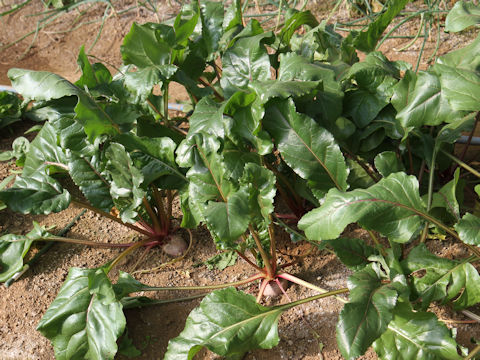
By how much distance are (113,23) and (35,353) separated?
3056 mm

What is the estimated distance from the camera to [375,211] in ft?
4.34

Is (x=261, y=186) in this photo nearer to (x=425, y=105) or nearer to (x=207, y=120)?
(x=207, y=120)

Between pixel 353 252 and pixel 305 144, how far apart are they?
14.4 inches

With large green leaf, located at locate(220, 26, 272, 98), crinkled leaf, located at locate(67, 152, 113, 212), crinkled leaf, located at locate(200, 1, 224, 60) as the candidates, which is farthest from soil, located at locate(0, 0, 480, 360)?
crinkled leaf, located at locate(200, 1, 224, 60)

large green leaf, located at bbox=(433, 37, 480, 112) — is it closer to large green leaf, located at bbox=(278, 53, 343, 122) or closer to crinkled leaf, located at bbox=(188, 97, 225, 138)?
large green leaf, located at bbox=(278, 53, 343, 122)

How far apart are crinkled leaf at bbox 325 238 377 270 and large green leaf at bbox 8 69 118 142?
0.85m

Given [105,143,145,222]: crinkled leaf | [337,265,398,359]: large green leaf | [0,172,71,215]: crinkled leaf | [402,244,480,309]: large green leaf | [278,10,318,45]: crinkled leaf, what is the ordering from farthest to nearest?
[278,10,318,45]: crinkled leaf, [0,172,71,215]: crinkled leaf, [105,143,145,222]: crinkled leaf, [402,244,480,309]: large green leaf, [337,265,398,359]: large green leaf

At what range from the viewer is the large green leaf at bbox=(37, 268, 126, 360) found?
1492 millimetres

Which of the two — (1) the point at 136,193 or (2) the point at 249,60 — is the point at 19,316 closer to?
(1) the point at 136,193

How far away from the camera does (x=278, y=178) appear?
1833 mm

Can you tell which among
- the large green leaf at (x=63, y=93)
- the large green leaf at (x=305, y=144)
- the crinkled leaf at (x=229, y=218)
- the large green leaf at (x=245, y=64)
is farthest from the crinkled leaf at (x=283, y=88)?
the large green leaf at (x=63, y=93)

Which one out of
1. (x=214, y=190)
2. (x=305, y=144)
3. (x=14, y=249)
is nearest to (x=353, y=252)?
(x=305, y=144)

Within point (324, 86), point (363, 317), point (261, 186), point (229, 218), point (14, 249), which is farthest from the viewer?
point (14, 249)

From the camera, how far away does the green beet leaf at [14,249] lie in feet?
5.99
